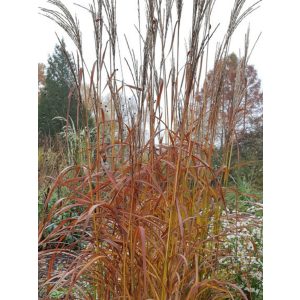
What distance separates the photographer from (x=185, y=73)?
6.07 feet

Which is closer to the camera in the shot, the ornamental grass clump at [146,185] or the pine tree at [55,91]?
the ornamental grass clump at [146,185]

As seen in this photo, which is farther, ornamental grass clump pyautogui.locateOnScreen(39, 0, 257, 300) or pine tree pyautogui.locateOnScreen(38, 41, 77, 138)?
pine tree pyautogui.locateOnScreen(38, 41, 77, 138)

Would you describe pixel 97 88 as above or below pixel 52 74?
below

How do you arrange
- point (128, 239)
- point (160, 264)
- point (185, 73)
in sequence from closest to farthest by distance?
point (128, 239) → point (160, 264) → point (185, 73)

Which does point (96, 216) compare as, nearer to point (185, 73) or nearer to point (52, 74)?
point (185, 73)

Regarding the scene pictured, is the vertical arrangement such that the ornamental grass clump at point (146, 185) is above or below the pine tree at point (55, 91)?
below

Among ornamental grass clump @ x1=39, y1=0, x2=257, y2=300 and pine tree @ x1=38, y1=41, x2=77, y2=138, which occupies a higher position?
pine tree @ x1=38, y1=41, x2=77, y2=138

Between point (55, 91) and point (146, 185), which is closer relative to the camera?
point (146, 185)

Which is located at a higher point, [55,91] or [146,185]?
[55,91]
